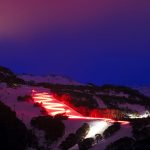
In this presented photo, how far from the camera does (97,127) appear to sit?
321 ft

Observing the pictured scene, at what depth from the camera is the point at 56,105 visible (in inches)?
5256

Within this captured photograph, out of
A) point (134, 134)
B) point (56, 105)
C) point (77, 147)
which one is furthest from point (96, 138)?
point (56, 105)

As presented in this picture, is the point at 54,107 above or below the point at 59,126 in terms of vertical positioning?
above

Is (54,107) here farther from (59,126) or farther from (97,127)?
(97,127)

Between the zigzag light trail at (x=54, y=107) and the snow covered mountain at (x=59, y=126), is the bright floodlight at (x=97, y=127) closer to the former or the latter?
the snow covered mountain at (x=59, y=126)

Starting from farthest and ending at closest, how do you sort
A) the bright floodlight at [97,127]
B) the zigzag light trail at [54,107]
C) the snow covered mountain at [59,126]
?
the zigzag light trail at [54,107] → the bright floodlight at [97,127] → the snow covered mountain at [59,126]

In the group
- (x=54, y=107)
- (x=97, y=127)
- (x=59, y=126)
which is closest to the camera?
(x=97, y=127)

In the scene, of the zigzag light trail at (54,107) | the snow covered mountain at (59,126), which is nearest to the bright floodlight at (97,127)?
the snow covered mountain at (59,126)

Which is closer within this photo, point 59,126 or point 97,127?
point 97,127

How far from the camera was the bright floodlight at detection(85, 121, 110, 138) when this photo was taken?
310 ft

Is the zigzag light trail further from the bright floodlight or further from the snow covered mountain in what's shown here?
the bright floodlight

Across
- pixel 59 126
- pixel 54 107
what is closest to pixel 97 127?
pixel 59 126

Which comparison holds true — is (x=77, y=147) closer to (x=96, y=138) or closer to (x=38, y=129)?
(x=96, y=138)

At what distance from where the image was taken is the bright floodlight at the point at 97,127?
94350 millimetres
